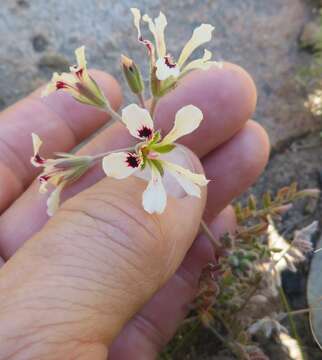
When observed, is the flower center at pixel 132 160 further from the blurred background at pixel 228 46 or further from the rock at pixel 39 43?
the rock at pixel 39 43

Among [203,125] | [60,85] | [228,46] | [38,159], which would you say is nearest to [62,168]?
[38,159]

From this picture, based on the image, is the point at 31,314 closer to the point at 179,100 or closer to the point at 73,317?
the point at 73,317

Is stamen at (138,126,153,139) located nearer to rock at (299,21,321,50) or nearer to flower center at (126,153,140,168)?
flower center at (126,153,140,168)

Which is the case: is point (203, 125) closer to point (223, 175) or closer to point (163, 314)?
point (223, 175)

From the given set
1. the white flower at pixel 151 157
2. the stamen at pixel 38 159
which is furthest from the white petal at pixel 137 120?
the stamen at pixel 38 159

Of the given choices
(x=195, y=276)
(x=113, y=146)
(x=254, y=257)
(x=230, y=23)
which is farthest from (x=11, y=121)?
(x=230, y=23)

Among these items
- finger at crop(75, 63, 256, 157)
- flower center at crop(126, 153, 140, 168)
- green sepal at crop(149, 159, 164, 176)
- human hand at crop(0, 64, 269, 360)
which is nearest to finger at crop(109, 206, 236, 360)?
human hand at crop(0, 64, 269, 360)

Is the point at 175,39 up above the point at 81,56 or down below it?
below
